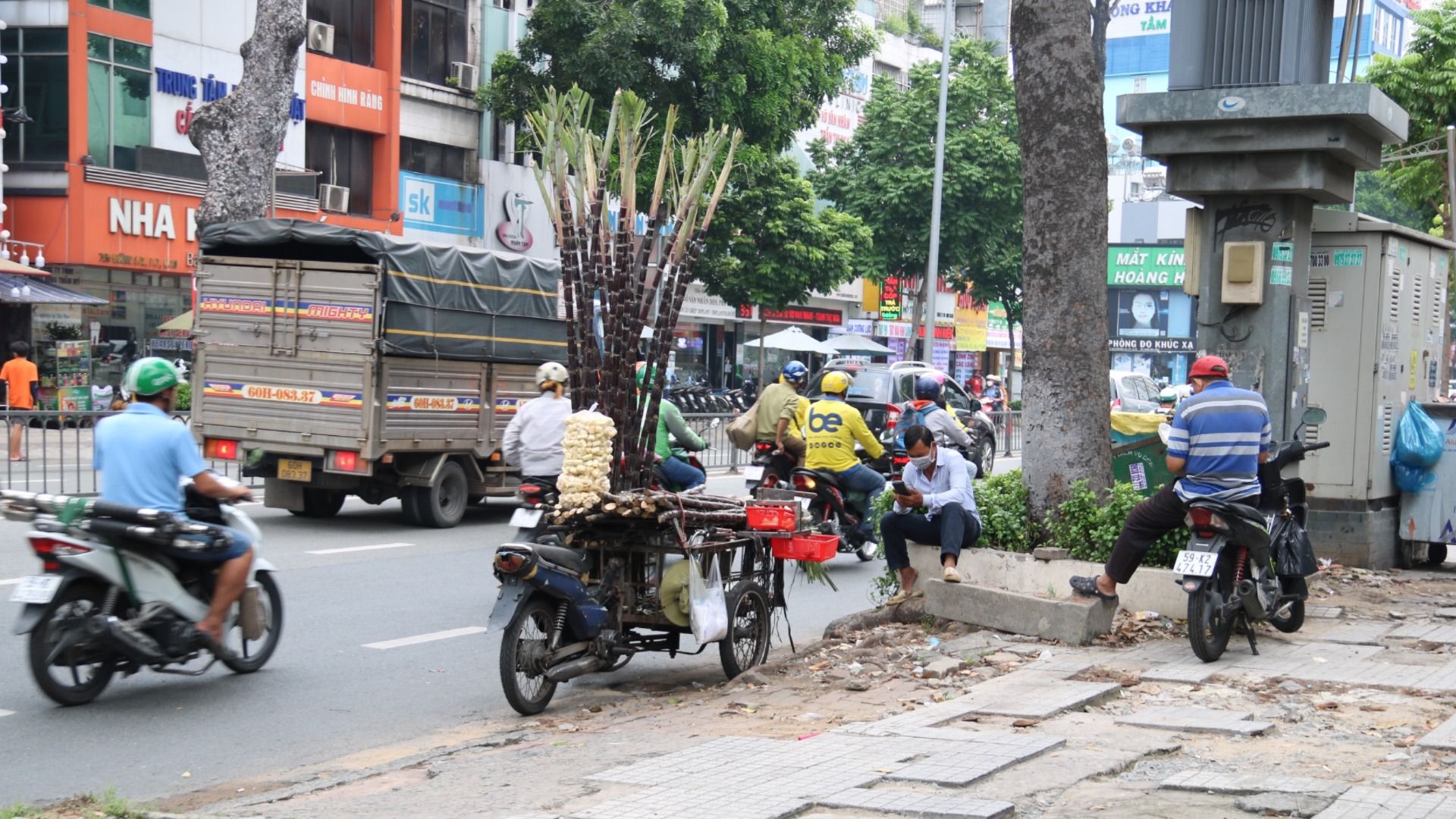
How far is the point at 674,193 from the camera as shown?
8109mm

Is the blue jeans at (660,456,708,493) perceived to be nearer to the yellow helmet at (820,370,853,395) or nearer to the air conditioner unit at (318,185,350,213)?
the yellow helmet at (820,370,853,395)

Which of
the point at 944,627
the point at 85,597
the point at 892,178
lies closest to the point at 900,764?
the point at 944,627

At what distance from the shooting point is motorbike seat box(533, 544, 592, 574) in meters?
7.04

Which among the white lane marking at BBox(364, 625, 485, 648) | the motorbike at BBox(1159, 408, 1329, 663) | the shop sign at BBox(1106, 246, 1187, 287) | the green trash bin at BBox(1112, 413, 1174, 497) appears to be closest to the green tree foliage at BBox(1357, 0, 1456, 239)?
the green trash bin at BBox(1112, 413, 1174, 497)

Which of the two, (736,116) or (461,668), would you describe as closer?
(461,668)

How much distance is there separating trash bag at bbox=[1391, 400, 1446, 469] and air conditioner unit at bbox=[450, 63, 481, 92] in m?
25.0

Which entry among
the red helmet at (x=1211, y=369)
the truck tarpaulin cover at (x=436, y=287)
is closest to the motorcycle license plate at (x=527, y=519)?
the red helmet at (x=1211, y=369)

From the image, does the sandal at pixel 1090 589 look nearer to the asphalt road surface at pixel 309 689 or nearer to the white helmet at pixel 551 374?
the asphalt road surface at pixel 309 689

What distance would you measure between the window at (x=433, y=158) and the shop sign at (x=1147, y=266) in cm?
2440

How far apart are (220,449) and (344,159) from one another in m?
17.5

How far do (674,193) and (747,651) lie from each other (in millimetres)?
2509

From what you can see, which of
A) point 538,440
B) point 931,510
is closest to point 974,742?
point 931,510

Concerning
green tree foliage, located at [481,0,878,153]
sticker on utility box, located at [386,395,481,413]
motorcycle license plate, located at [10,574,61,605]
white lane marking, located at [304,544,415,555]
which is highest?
green tree foliage, located at [481,0,878,153]

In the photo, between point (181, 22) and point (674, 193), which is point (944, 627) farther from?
point (181, 22)
